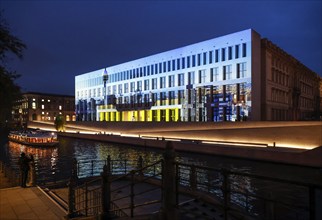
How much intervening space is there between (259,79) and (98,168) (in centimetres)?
3531

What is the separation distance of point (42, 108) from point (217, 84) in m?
95.0

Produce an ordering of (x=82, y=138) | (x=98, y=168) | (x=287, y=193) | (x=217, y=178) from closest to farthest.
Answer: (x=287, y=193)
(x=217, y=178)
(x=98, y=168)
(x=82, y=138)

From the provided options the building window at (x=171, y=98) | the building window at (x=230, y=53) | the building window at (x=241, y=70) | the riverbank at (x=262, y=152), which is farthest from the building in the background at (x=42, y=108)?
the riverbank at (x=262, y=152)

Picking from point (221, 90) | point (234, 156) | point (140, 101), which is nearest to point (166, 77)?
point (140, 101)

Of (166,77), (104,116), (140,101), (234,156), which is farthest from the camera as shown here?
(104,116)

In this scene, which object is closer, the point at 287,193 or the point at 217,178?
the point at 287,193

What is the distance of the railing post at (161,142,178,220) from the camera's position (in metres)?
6.03

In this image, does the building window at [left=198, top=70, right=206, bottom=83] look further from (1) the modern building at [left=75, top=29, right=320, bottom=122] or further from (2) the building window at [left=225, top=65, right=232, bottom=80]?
(2) the building window at [left=225, top=65, right=232, bottom=80]

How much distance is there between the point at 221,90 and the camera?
176 feet

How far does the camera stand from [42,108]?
12462cm

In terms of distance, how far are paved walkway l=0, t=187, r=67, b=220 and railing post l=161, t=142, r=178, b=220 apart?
4.86 m

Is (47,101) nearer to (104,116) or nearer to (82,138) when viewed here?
(104,116)

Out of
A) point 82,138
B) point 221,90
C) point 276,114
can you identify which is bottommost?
point 82,138

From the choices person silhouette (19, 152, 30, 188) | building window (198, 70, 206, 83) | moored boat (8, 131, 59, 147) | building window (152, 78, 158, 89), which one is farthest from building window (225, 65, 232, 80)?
person silhouette (19, 152, 30, 188)
